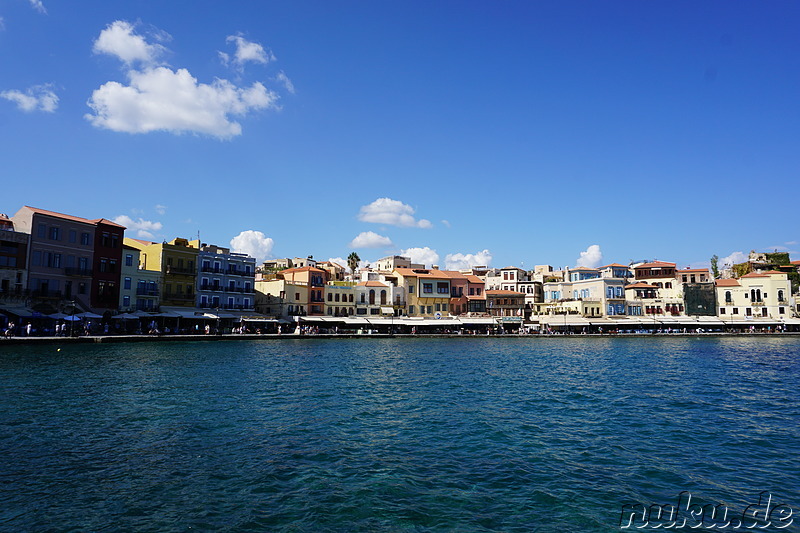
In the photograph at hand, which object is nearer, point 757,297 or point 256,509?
point 256,509

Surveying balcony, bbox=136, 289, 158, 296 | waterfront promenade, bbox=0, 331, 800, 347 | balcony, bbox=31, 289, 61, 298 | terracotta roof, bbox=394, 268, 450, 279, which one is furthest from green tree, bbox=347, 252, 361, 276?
balcony, bbox=31, 289, 61, 298

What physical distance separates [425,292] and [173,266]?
3633 cm

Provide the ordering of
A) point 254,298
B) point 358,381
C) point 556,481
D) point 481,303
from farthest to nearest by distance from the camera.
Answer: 1. point 481,303
2. point 254,298
3. point 358,381
4. point 556,481

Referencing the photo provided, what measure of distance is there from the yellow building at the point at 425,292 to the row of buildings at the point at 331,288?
0.51ft

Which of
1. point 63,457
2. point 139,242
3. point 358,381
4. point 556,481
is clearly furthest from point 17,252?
point 556,481

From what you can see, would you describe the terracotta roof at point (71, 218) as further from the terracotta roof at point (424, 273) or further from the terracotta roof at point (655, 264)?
the terracotta roof at point (655, 264)

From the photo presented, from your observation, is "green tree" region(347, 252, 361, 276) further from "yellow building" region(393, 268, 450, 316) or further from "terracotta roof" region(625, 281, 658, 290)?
"terracotta roof" region(625, 281, 658, 290)

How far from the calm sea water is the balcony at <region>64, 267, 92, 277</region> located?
23.6 meters

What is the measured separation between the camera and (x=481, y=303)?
79812mm

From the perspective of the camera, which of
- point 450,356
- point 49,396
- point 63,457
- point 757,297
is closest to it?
point 63,457

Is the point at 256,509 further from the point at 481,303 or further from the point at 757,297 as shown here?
the point at 757,297

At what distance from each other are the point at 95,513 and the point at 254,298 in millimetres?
60714
